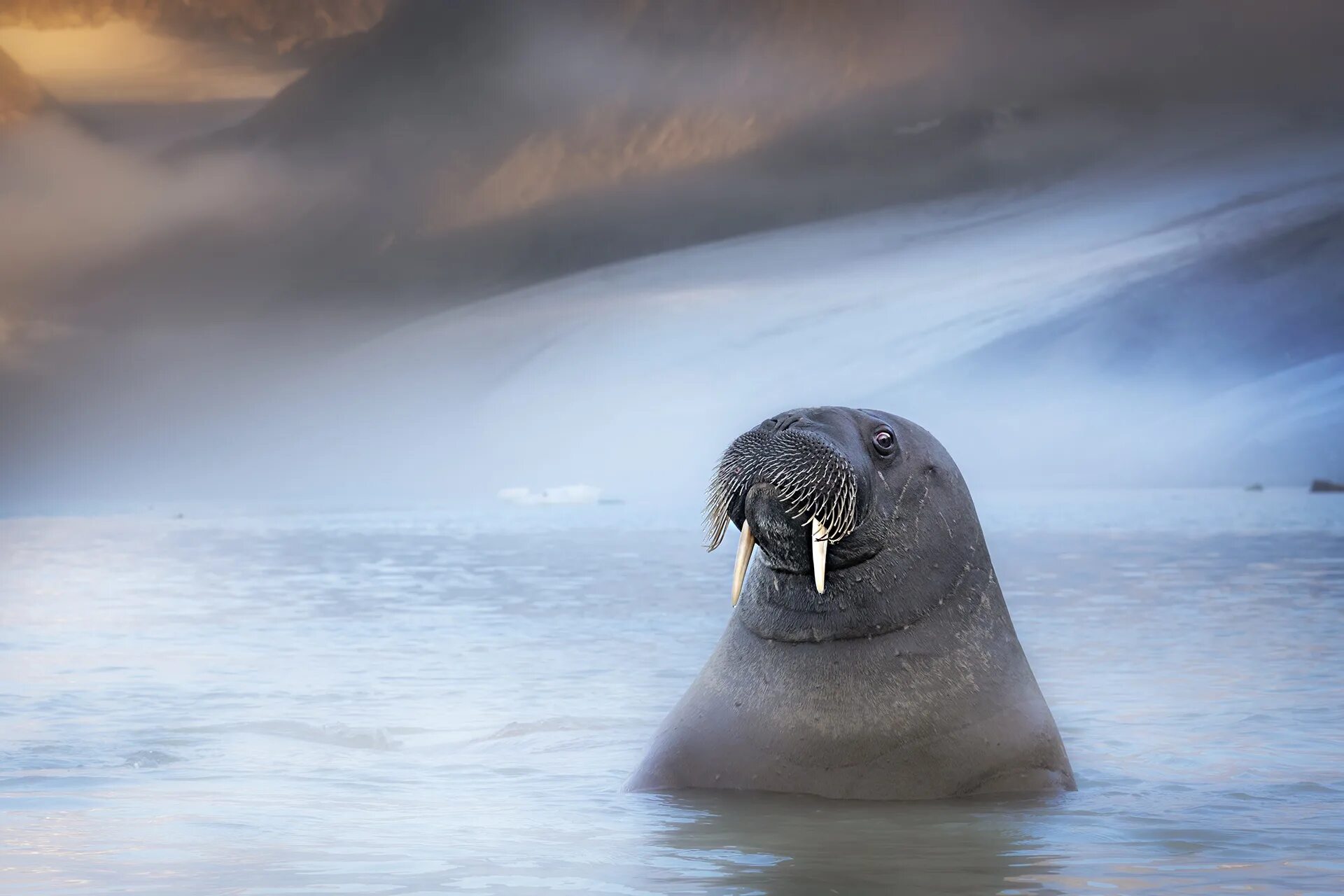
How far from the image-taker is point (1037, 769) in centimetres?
650

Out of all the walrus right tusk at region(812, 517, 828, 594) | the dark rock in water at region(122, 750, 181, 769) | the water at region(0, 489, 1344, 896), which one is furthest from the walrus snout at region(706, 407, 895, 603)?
the dark rock in water at region(122, 750, 181, 769)

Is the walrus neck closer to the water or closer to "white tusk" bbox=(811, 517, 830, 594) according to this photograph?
"white tusk" bbox=(811, 517, 830, 594)

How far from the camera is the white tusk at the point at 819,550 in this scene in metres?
6.02

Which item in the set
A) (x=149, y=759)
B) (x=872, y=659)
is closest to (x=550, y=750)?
(x=149, y=759)

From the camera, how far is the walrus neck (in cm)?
634

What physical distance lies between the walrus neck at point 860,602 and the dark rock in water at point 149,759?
3.69 metres

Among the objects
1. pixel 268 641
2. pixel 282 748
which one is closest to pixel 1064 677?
pixel 282 748

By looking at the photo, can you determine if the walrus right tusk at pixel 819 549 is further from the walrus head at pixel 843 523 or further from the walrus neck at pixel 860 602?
the walrus neck at pixel 860 602

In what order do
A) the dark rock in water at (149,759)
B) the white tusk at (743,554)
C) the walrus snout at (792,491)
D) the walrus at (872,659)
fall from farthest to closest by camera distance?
the dark rock in water at (149,759) → the walrus at (872,659) → the white tusk at (743,554) → the walrus snout at (792,491)

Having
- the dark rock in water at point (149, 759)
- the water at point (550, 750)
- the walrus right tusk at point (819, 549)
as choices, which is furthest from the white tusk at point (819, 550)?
the dark rock in water at point (149, 759)

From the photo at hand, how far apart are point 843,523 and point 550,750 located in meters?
3.44

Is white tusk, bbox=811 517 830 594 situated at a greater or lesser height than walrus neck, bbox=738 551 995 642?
greater

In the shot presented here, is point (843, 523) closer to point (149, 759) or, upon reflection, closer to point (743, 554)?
point (743, 554)

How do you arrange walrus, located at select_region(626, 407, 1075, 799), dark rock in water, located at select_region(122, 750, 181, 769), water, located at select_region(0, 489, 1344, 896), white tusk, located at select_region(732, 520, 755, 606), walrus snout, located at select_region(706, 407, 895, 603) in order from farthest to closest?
1. dark rock in water, located at select_region(122, 750, 181, 769)
2. walrus, located at select_region(626, 407, 1075, 799)
3. white tusk, located at select_region(732, 520, 755, 606)
4. walrus snout, located at select_region(706, 407, 895, 603)
5. water, located at select_region(0, 489, 1344, 896)
